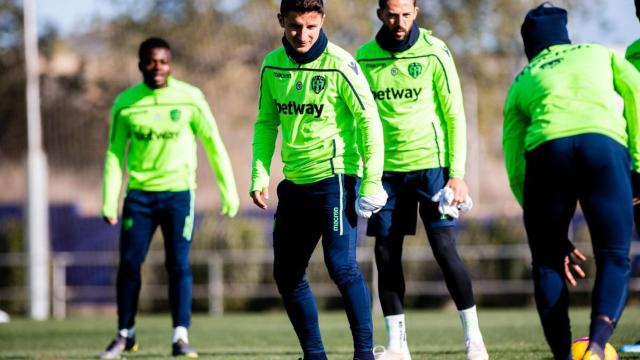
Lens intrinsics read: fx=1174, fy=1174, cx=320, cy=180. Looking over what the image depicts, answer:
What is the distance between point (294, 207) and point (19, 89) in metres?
21.7

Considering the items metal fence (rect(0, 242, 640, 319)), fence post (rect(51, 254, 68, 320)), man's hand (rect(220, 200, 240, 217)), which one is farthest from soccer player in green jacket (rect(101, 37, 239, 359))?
fence post (rect(51, 254, 68, 320))

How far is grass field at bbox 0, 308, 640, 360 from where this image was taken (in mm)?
9611

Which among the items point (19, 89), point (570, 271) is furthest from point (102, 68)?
point (570, 271)

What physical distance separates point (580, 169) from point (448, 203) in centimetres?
191

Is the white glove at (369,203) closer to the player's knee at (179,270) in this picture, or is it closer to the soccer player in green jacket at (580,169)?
the soccer player in green jacket at (580,169)

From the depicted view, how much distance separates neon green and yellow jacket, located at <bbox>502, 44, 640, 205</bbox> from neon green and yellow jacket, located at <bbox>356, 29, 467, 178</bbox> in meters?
1.78

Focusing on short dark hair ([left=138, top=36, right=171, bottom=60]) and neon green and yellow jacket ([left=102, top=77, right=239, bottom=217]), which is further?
neon green and yellow jacket ([left=102, top=77, right=239, bottom=217])

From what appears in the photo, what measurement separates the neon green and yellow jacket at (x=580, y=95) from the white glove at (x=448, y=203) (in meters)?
1.57

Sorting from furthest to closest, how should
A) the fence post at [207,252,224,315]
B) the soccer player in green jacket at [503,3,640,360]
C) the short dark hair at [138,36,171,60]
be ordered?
the fence post at [207,252,224,315]
the short dark hair at [138,36,171,60]
the soccer player in green jacket at [503,3,640,360]

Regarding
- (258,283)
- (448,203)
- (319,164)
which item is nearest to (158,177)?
(448,203)

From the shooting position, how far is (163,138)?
1009cm

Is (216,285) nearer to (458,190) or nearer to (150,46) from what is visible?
(150,46)

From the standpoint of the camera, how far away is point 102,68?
2814 centimetres

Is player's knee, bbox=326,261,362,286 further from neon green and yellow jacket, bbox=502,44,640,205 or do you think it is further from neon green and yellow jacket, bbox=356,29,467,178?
neon green and yellow jacket, bbox=356,29,467,178
